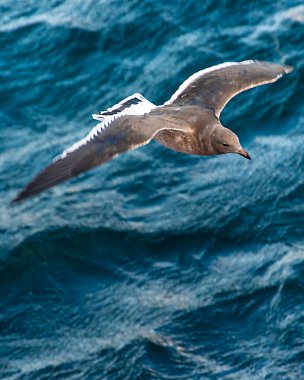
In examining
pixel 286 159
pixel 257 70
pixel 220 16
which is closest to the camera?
pixel 257 70

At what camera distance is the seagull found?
769 centimetres

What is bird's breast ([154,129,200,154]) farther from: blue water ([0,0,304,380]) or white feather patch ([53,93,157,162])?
blue water ([0,0,304,380])

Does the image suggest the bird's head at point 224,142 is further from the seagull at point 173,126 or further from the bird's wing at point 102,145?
the bird's wing at point 102,145

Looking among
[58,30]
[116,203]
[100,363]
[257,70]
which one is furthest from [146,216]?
[58,30]

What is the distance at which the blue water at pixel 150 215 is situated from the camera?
34.8 feet

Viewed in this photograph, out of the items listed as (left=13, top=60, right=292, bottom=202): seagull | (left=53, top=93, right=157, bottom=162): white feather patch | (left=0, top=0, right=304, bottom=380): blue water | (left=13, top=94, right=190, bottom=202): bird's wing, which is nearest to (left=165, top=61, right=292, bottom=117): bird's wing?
(left=13, top=60, right=292, bottom=202): seagull

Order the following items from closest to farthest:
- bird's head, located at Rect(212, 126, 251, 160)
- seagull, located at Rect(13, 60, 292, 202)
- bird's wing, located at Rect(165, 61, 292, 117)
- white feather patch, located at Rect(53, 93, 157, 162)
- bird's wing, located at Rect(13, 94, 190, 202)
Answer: bird's wing, located at Rect(13, 94, 190, 202)
seagull, located at Rect(13, 60, 292, 202)
white feather patch, located at Rect(53, 93, 157, 162)
bird's head, located at Rect(212, 126, 251, 160)
bird's wing, located at Rect(165, 61, 292, 117)

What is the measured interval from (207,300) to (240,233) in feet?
3.43

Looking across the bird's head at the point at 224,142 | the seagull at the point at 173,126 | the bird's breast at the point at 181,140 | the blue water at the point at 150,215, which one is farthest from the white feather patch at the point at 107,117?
the blue water at the point at 150,215

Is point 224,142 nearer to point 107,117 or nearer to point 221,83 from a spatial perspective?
point 107,117

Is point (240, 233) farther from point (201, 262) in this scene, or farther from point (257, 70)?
point (257, 70)

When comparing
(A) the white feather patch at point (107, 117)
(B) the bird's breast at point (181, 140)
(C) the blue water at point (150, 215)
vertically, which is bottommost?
(C) the blue water at point (150, 215)

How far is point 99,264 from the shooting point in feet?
38.3

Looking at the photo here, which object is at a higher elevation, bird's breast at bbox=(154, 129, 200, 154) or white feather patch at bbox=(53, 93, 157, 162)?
white feather patch at bbox=(53, 93, 157, 162)
